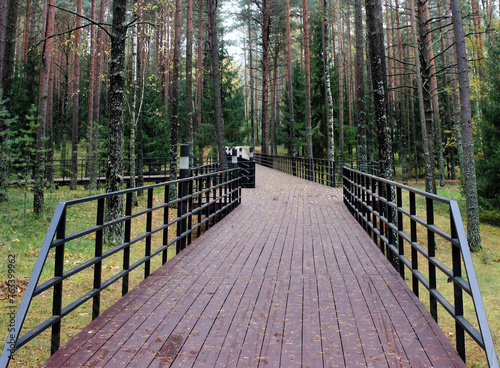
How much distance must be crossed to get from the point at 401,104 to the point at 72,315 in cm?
2790

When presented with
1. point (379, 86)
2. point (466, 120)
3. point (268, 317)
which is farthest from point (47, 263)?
point (466, 120)

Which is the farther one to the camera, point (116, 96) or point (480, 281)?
point (480, 281)

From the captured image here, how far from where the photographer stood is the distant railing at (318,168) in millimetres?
17844

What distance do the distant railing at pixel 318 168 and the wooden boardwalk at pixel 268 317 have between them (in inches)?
447

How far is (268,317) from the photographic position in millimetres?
3543

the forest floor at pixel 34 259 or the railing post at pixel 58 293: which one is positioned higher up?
the railing post at pixel 58 293

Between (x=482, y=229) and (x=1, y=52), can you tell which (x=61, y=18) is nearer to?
(x=1, y=52)

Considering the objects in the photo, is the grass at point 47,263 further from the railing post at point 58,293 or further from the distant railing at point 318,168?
the distant railing at point 318,168

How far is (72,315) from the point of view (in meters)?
5.78

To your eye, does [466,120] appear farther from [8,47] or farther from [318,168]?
[8,47]

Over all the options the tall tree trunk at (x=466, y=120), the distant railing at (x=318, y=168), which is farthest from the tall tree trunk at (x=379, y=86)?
the distant railing at (x=318, y=168)

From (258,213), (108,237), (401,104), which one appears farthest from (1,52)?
(401,104)

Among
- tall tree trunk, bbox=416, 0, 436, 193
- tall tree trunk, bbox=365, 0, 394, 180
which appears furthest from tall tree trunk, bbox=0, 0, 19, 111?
tall tree trunk, bbox=416, 0, 436, 193

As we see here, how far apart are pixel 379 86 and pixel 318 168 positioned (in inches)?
421
